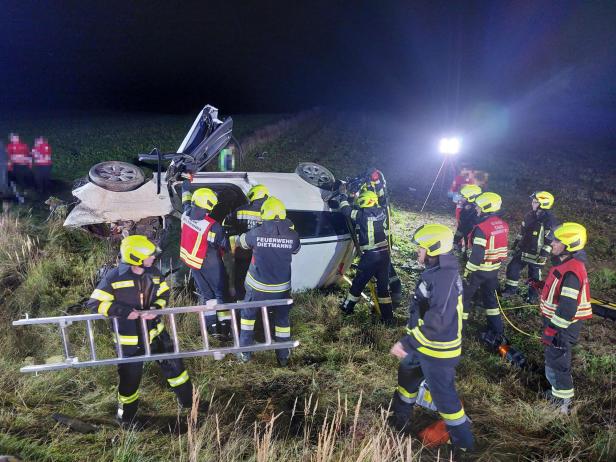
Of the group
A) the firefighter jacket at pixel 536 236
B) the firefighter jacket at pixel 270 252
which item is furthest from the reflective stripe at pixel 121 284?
the firefighter jacket at pixel 536 236

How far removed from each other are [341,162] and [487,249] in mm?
10088

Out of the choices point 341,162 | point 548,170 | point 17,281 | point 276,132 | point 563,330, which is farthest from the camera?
point 276,132

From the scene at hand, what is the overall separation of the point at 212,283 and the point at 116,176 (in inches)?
109

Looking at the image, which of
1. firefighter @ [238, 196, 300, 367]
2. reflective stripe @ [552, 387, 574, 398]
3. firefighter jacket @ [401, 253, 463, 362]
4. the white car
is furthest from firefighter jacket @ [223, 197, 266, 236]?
reflective stripe @ [552, 387, 574, 398]

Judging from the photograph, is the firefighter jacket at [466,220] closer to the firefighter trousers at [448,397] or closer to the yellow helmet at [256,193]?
the yellow helmet at [256,193]

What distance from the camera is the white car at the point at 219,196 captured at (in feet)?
17.7

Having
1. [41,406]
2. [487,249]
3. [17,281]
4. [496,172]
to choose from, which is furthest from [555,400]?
[496,172]

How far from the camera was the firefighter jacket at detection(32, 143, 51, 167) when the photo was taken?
878 cm

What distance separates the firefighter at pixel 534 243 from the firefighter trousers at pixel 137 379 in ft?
15.8

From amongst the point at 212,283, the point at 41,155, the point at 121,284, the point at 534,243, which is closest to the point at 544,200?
the point at 534,243

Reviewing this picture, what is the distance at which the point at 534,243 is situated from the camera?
639 cm

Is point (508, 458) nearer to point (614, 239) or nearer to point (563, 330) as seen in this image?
point (563, 330)

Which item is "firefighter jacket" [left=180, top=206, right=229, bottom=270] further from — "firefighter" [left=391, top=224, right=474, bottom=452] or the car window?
"firefighter" [left=391, top=224, right=474, bottom=452]

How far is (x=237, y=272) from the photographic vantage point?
5.34 metres
